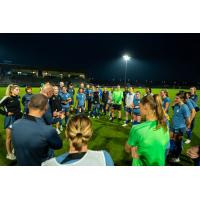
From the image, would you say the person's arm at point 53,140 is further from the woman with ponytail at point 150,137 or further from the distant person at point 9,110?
the distant person at point 9,110

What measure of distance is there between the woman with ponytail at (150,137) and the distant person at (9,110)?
3791mm

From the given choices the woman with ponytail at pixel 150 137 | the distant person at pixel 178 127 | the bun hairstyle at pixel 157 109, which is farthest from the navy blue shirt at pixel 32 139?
the distant person at pixel 178 127

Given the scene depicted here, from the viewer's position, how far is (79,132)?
2053mm

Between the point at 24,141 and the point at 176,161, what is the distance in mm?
4431

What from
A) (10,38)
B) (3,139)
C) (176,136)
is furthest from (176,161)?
(10,38)

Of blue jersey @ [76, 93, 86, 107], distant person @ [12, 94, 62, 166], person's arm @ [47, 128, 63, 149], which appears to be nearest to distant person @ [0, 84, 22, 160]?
distant person @ [12, 94, 62, 166]

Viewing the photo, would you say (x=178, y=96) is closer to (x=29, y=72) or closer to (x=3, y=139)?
(x=3, y=139)

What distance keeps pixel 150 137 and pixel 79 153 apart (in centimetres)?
114

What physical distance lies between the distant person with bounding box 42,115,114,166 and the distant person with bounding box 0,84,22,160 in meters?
3.88

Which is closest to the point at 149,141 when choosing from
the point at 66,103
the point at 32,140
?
the point at 32,140

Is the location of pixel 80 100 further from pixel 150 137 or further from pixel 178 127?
pixel 150 137

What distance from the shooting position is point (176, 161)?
558cm

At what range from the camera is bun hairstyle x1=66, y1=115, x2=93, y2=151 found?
1.99 metres

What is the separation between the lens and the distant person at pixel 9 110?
17.7 feet
